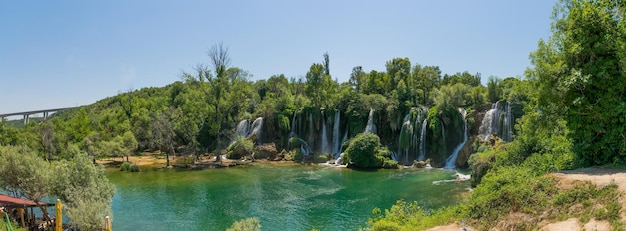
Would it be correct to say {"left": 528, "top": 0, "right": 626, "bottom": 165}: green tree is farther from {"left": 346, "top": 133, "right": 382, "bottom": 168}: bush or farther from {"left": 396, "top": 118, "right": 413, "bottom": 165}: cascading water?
{"left": 396, "top": 118, "right": 413, "bottom": 165}: cascading water

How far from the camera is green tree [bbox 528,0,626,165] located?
1224cm

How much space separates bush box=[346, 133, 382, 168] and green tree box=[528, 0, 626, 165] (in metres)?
26.3

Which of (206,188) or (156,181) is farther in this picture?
(156,181)

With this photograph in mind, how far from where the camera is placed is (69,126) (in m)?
54.9

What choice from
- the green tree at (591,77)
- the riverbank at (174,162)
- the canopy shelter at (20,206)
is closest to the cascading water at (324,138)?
the riverbank at (174,162)

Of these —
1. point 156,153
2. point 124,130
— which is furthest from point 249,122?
point 124,130

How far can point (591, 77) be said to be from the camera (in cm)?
1250

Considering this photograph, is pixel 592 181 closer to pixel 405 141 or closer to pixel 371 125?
pixel 405 141

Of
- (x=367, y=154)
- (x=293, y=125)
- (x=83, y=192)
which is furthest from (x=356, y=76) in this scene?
(x=83, y=192)

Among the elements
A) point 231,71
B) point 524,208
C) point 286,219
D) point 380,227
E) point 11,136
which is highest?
point 231,71

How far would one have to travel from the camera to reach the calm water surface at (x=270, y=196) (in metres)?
21.6

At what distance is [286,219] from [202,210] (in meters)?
6.08

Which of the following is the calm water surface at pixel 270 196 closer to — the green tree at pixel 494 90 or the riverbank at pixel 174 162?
the riverbank at pixel 174 162

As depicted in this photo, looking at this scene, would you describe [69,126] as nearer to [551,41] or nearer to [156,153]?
[156,153]
